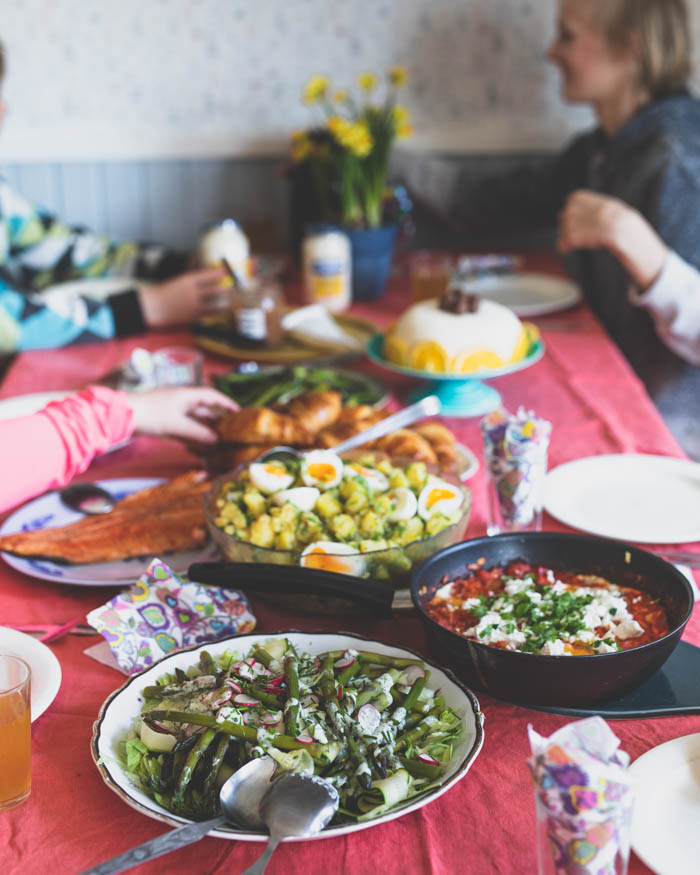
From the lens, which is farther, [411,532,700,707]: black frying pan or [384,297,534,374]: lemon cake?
[384,297,534,374]: lemon cake

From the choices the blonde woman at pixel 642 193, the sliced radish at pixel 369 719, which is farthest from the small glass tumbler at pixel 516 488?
the blonde woman at pixel 642 193

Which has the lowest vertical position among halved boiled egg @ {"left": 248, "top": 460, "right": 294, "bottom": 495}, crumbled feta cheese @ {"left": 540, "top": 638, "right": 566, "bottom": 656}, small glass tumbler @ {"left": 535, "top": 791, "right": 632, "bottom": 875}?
halved boiled egg @ {"left": 248, "top": 460, "right": 294, "bottom": 495}

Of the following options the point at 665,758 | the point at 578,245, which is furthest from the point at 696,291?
the point at 665,758

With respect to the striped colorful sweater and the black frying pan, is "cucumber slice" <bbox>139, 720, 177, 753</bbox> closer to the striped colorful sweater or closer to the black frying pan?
the black frying pan

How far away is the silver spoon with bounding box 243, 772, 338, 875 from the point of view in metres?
0.72

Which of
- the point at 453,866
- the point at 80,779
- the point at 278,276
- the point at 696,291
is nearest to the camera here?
the point at 453,866

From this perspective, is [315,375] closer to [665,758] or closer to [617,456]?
[617,456]

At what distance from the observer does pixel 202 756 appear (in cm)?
80

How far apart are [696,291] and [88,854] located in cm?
193

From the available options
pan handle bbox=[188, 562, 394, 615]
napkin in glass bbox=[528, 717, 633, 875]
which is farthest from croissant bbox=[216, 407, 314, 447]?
napkin in glass bbox=[528, 717, 633, 875]

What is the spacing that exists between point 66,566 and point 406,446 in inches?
21.5

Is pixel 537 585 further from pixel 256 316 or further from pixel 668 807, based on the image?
pixel 256 316

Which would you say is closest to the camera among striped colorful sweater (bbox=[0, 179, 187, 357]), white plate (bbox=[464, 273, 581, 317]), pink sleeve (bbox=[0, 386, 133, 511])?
pink sleeve (bbox=[0, 386, 133, 511])

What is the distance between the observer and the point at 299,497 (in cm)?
117
